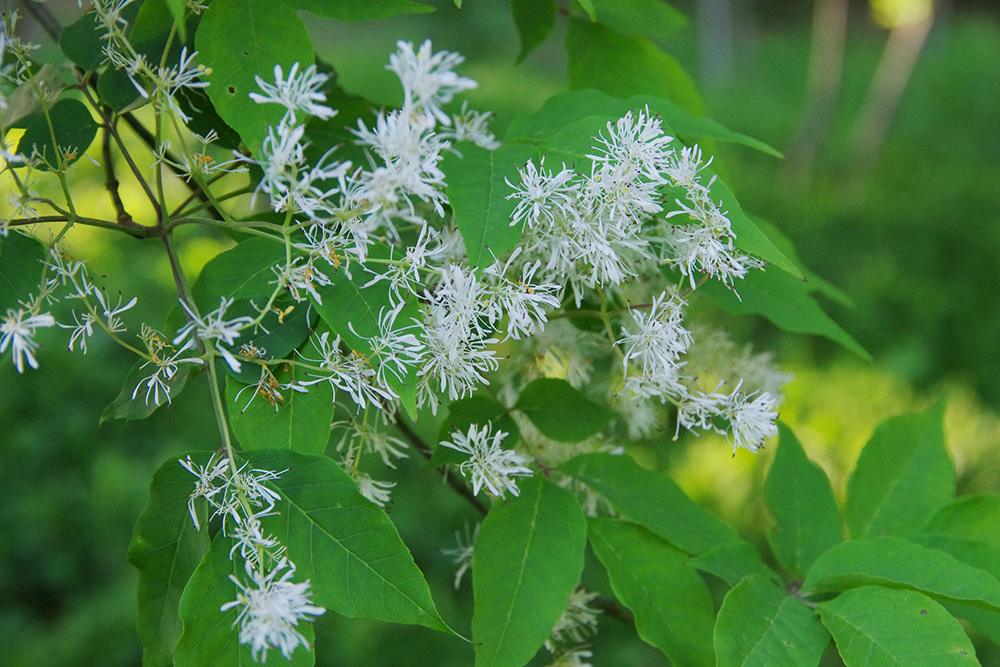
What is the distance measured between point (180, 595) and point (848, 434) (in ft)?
6.83

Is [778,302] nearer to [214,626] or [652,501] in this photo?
[652,501]

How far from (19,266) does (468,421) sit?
11.8 inches

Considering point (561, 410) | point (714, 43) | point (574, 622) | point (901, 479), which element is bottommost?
point (714, 43)

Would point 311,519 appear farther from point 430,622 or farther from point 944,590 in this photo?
point 944,590

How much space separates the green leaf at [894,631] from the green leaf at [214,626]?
352 mm

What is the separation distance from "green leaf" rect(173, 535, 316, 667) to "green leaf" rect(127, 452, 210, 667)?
0.03 m

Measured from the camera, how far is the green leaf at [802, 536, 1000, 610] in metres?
0.54

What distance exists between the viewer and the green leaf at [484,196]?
0.46 metres

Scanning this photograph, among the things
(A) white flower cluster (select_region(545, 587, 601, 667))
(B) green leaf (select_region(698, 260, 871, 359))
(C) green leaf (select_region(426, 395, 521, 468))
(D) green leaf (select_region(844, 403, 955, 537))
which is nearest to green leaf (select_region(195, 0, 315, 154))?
(C) green leaf (select_region(426, 395, 521, 468))

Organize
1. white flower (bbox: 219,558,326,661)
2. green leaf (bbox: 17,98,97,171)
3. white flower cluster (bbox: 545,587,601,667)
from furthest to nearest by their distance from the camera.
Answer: white flower cluster (bbox: 545,587,601,667) < green leaf (bbox: 17,98,97,171) < white flower (bbox: 219,558,326,661)

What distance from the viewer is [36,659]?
1.57 m

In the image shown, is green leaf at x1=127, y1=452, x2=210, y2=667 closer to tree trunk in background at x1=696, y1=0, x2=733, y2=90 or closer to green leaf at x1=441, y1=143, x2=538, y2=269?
green leaf at x1=441, y1=143, x2=538, y2=269

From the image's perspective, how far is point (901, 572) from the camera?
0.57 meters

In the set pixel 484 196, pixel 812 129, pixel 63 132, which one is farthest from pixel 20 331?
pixel 812 129
